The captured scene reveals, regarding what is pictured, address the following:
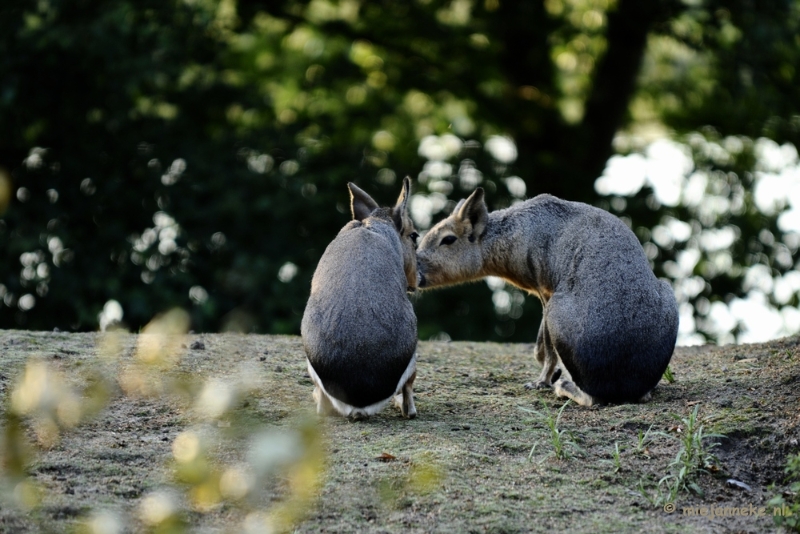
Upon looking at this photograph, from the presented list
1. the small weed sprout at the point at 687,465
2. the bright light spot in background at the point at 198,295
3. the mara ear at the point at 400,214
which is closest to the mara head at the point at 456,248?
the mara ear at the point at 400,214

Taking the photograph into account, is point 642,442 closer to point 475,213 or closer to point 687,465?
point 687,465

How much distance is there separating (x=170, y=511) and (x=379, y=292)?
2.17m

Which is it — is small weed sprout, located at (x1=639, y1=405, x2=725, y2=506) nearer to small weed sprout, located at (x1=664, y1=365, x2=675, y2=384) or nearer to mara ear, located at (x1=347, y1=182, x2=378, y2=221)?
small weed sprout, located at (x1=664, y1=365, x2=675, y2=384)

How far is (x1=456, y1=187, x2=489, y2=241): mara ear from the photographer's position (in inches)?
363

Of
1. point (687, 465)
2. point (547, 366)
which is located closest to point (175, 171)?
point (547, 366)

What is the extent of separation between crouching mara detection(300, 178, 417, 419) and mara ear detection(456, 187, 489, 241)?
76.4 inches

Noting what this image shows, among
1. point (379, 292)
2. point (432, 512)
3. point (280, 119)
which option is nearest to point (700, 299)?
point (280, 119)

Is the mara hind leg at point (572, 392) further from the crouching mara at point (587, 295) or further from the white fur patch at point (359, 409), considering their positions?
the white fur patch at point (359, 409)

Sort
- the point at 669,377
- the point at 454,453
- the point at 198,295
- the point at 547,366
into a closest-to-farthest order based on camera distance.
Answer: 1. the point at 454,453
2. the point at 669,377
3. the point at 547,366
4. the point at 198,295

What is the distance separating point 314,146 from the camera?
15.9 metres

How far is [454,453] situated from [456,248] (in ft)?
10.8

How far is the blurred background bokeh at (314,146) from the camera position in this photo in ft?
47.1

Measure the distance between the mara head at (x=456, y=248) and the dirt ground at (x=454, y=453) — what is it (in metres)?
1.16

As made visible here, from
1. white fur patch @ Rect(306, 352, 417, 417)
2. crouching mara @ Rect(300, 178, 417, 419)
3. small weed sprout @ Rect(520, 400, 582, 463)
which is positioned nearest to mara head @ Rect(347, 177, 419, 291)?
crouching mara @ Rect(300, 178, 417, 419)
